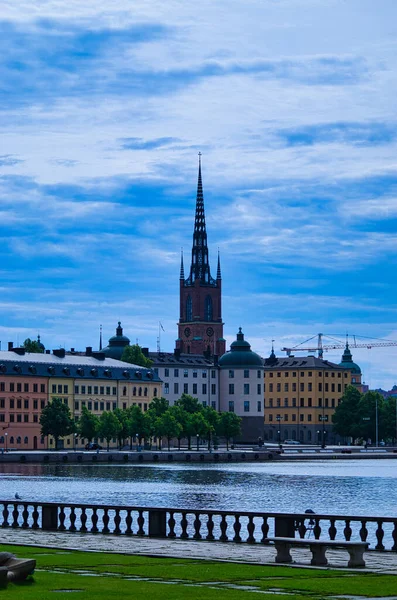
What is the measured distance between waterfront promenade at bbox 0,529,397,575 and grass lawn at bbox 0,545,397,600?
4.25 ft

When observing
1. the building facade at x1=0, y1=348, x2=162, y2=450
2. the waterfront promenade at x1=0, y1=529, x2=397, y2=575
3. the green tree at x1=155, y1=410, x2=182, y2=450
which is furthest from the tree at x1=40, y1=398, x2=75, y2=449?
the waterfront promenade at x1=0, y1=529, x2=397, y2=575

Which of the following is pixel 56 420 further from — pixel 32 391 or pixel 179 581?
pixel 179 581

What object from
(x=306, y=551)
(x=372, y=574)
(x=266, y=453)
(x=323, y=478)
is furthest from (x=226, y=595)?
(x=266, y=453)

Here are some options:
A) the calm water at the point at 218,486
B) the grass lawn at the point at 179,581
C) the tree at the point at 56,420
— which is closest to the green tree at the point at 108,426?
A: the tree at the point at 56,420

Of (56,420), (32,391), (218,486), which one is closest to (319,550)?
(218,486)

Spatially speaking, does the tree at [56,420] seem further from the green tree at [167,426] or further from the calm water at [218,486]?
the calm water at [218,486]

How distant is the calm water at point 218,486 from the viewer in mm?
89375

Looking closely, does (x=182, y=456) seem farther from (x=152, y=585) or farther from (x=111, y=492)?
(x=152, y=585)

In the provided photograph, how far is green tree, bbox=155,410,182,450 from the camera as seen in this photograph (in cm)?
19038

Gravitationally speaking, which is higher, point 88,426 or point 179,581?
point 88,426

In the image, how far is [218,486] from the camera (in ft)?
380

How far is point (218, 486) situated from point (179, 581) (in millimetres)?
90600

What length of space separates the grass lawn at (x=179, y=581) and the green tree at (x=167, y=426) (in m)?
160

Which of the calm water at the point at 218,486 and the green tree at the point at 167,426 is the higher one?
the green tree at the point at 167,426
